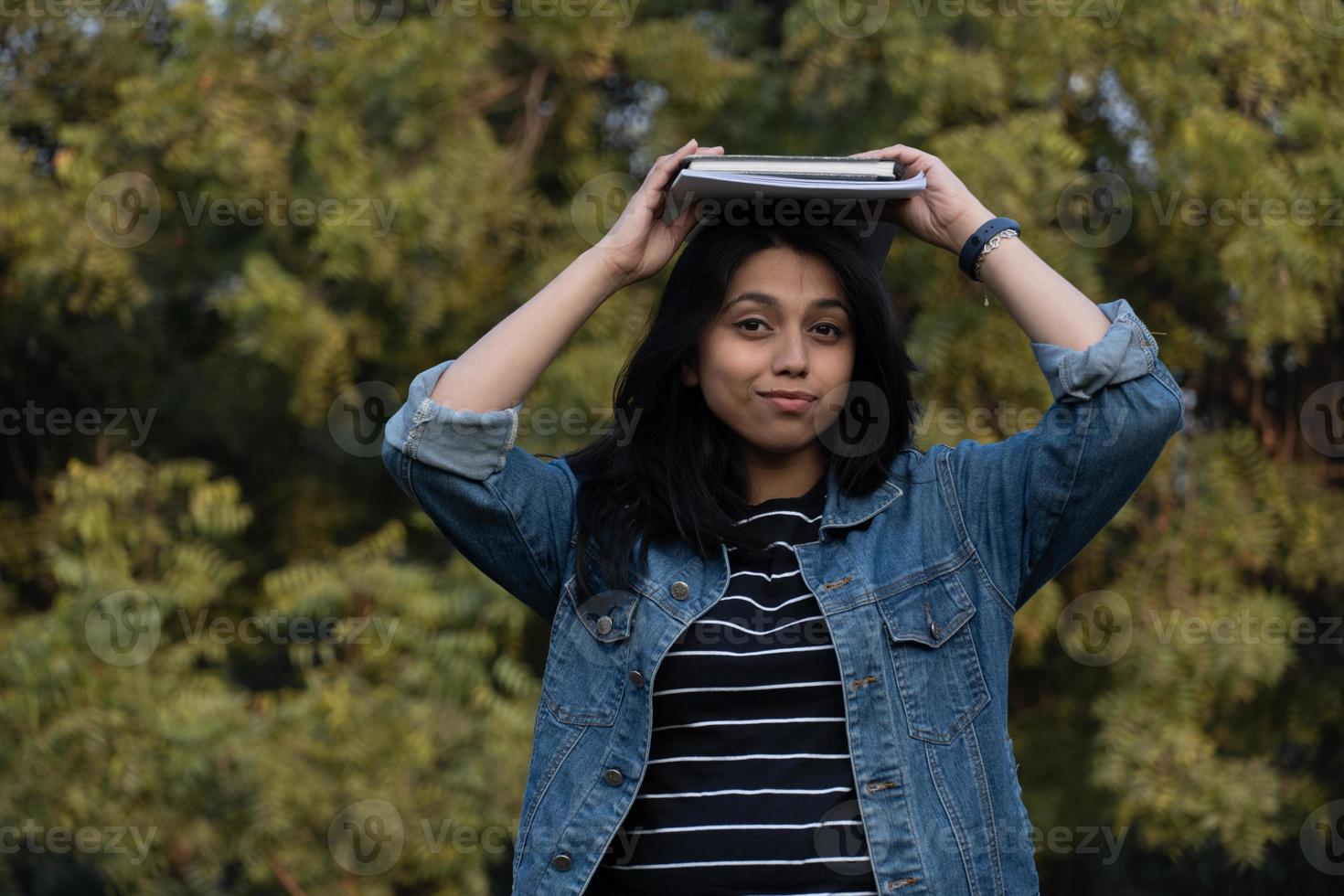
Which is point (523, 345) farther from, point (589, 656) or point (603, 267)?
point (589, 656)

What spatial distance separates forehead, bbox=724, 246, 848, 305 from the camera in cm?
212

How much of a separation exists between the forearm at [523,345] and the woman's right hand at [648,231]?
2cm

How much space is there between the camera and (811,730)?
6.34ft

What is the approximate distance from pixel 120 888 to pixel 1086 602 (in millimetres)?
3196

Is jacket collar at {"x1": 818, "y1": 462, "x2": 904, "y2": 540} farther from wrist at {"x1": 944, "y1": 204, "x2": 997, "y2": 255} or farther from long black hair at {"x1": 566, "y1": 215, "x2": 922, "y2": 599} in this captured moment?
wrist at {"x1": 944, "y1": 204, "x2": 997, "y2": 255}

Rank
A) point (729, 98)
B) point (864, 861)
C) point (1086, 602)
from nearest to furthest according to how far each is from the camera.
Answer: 1. point (864, 861)
2. point (1086, 602)
3. point (729, 98)

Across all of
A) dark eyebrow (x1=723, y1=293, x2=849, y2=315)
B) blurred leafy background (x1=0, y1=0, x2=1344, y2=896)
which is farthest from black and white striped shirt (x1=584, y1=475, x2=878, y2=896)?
blurred leafy background (x1=0, y1=0, x2=1344, y2=896)

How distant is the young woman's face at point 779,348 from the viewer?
2.09 meters

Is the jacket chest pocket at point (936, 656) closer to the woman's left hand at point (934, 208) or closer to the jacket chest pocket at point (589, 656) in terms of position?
the jacket chest pocket at point (589, 656)

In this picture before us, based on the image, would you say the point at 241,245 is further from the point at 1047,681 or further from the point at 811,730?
the point at 811,730

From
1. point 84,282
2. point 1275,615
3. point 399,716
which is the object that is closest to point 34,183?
point 84,282

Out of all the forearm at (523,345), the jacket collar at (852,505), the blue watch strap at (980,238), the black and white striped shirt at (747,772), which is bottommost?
the black and white striped shirt at (747,772)

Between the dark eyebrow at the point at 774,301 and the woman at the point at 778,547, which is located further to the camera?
the dark eyebrow at the point at 774,301

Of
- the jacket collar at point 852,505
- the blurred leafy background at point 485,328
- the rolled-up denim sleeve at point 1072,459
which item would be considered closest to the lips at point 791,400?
the jacket collar at point 852,505
